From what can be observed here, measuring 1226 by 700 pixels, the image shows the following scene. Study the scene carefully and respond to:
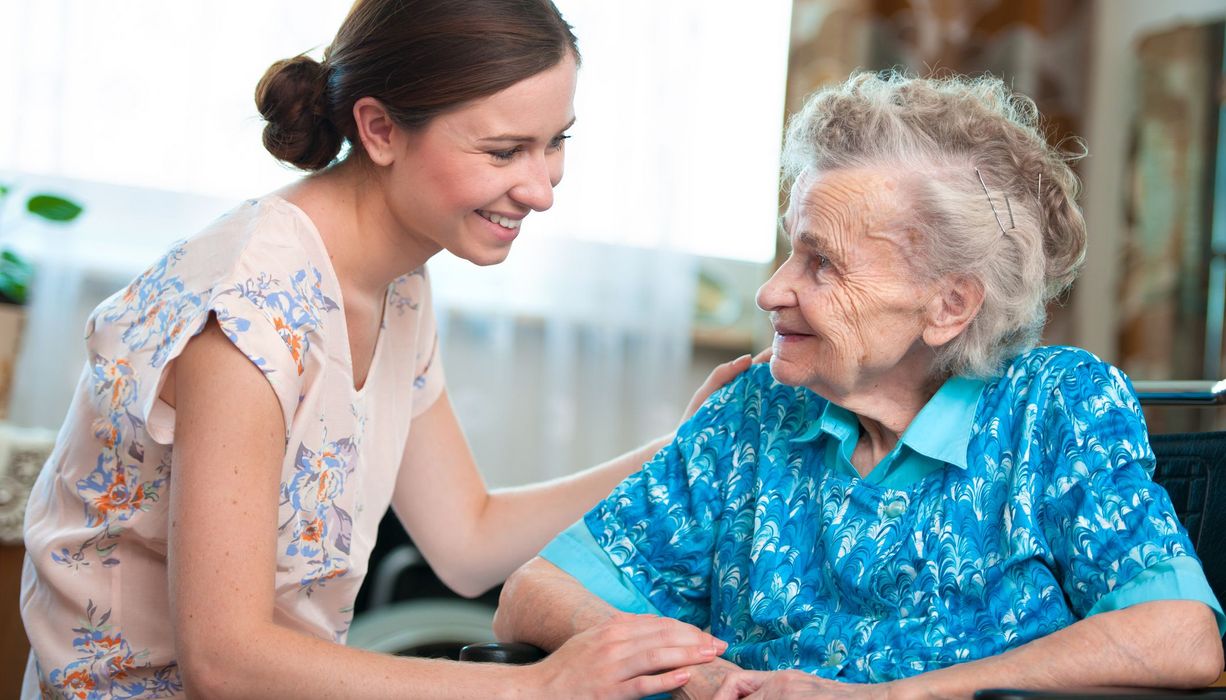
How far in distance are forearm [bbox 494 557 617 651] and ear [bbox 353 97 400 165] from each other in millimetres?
560

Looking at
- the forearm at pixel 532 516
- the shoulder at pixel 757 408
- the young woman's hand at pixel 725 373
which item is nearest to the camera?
the shoulder at pixel 757 408

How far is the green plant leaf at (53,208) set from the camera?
2.50 m

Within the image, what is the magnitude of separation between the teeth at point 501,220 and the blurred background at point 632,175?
58.0 inches

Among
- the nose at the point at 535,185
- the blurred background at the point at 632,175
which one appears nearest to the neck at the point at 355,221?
the nose at the point at 535,185

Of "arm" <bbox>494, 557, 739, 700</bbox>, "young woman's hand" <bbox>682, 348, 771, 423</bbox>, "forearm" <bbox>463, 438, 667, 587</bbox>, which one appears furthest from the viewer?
"forearm" <bbox>463, 438, 667, 587</bbox>

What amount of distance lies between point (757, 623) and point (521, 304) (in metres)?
1.84

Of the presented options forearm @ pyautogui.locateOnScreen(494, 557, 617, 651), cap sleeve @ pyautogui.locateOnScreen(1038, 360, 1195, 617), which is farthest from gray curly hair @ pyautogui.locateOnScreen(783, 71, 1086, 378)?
forearm @ pyautogui.locateOnScreen(494, 557, 617, 651)

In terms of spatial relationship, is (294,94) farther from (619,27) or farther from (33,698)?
(619,27)

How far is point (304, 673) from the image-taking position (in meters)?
1.28

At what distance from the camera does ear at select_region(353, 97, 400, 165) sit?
4.99 feet

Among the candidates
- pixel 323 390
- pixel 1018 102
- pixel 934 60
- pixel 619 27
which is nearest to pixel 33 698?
pixel 323 390

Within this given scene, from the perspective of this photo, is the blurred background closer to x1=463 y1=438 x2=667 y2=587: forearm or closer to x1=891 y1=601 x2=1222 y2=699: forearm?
x1=463 y1=438 x2=667 y2=587: forearm

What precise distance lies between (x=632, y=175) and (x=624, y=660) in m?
2.11

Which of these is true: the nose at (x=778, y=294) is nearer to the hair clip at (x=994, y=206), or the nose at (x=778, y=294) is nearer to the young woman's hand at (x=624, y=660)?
the hair clip at (x=994, y=206)
